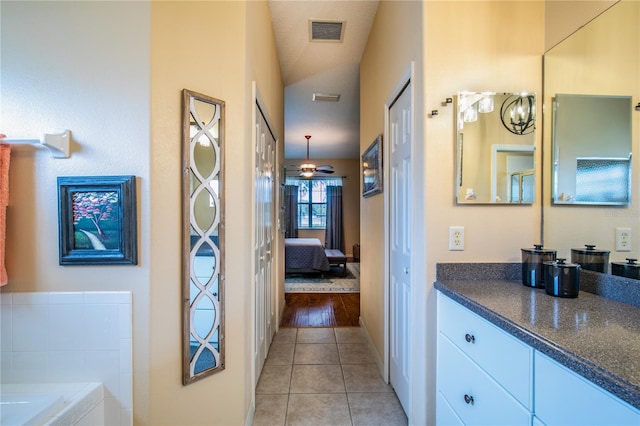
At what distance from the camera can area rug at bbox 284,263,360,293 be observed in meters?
4.86

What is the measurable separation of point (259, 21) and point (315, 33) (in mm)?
901

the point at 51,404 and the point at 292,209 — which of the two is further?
the point at 292,209

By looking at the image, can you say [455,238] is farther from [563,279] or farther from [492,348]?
[492,348]

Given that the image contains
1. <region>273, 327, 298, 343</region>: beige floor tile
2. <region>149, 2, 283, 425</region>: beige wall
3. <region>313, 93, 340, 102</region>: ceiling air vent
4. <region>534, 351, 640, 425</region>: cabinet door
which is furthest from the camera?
<region>313, 93, 340, 102</region>: ceiling air vent

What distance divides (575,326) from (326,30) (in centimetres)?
284

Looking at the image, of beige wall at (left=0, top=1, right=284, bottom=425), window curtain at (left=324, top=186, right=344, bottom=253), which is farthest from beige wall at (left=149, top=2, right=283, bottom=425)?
window curtain at (left=324, top=186, right=344, bottom=253)

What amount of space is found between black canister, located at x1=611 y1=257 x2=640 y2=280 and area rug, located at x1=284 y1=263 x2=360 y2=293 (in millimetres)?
3788

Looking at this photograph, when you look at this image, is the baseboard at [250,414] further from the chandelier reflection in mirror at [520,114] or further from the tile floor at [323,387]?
the chandelier reflection in mirror at [520,114]

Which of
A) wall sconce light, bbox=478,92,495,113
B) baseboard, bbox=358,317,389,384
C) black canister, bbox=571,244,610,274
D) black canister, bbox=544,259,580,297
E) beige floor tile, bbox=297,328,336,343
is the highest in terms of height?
wall sconce light, bbox=478,92,495,113

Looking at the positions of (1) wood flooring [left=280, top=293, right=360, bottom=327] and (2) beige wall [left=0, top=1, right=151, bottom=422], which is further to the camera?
(1) wood flooring [left=280, top=293, right=360, bottom=327]

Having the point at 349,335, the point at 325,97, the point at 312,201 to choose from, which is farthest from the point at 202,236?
the point at 312,201

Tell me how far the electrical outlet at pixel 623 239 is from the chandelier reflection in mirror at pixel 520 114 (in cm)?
63

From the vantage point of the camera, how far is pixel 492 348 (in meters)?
1.05

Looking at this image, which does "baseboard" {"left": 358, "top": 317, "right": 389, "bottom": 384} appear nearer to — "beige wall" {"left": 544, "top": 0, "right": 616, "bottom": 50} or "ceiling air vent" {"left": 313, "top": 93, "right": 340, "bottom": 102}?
"beige wall" {"left": 544, "top": 0, "right": 616, "bottom": 50}
